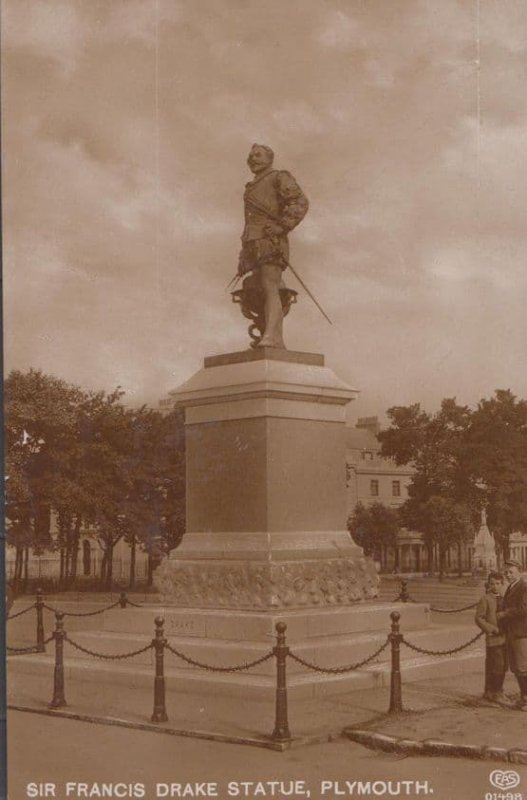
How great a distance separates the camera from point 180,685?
1295 cm

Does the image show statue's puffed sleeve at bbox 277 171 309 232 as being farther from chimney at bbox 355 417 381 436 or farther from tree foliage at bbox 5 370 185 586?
chimney at bbox 355 417 381 436

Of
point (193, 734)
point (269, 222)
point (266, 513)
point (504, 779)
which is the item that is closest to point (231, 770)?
point (193, 734)

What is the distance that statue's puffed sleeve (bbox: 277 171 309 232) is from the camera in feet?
51.3

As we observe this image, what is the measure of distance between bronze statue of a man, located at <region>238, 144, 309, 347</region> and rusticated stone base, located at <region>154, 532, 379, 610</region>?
2629 mm

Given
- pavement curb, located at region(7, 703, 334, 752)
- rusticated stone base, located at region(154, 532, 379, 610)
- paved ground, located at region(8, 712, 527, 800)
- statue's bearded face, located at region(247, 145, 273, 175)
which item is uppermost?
statue's bearded face, located at region(247, 145, 273, 175)

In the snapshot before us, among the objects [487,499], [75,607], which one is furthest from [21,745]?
[487,499]

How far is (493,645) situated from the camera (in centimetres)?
1248

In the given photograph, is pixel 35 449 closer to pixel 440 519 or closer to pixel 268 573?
pixel 440 519

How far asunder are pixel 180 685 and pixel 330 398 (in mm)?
4292

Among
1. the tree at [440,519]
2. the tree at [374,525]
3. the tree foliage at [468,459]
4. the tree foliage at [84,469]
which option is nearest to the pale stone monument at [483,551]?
the tree at [374,525]

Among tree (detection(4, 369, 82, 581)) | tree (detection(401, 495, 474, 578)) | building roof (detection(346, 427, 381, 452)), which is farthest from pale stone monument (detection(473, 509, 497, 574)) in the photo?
tree (detection(4, 369, 82, 581))

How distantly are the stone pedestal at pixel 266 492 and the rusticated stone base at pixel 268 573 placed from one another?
0.01m

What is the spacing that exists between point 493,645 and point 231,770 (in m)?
3.79

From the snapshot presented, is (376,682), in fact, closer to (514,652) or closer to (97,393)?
(514,652)
